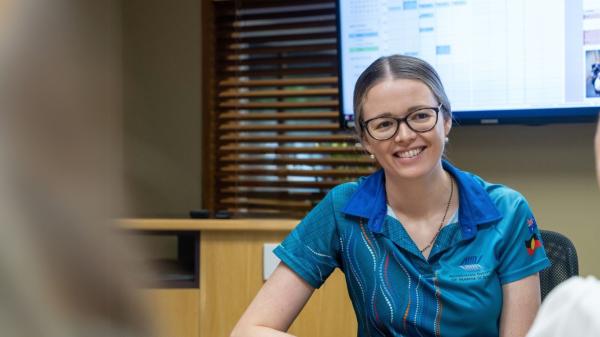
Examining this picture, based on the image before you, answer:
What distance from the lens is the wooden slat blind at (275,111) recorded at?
8.62 ft

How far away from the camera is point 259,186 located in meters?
2.73

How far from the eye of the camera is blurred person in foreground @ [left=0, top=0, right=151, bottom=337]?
27 cm

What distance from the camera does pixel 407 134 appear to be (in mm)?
1572

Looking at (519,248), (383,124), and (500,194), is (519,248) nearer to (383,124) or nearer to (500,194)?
(500,194)

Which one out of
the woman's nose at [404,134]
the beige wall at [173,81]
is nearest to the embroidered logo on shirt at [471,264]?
the woman's nose at [404,134]

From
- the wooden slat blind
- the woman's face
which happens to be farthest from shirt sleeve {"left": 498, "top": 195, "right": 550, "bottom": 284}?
the wooden slat blind

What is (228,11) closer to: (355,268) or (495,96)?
(495,96)

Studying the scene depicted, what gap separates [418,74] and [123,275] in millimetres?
1365

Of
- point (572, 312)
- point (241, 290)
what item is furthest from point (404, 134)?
point (572, 312)

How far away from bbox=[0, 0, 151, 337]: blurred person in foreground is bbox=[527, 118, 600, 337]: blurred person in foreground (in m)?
0.46

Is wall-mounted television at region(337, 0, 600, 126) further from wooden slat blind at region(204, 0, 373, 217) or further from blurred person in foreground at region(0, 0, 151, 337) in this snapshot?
blurred person in foreground at region(0, 0, 151, 337)

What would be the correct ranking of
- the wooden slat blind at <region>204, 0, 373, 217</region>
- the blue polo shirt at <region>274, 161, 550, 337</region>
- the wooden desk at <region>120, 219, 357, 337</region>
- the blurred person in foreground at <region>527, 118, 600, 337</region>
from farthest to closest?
the wooden slat blind at <region>204, 0, 373, 217</region> < the wooden desk at <region>120, 219, 357, 337</region> < the blue polo shirt at <region>274, 161, 550, 337</region> < the blurred person in foreground at <region>527, 118, 600, 337</region>

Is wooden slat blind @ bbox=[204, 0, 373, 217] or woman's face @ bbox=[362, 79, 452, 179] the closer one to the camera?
woman's face @ bbox=[362, 79, 452, 179]

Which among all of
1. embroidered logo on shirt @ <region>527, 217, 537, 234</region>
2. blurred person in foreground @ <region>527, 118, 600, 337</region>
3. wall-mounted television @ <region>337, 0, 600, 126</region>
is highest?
wall-mounted television @ <region>337, 0, 600, 126</region>
